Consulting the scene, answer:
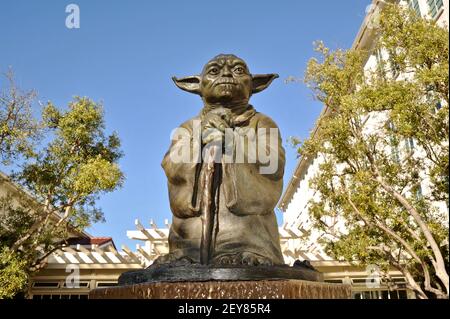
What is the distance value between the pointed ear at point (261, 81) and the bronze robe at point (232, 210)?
39.0 inches

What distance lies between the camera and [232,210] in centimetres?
425

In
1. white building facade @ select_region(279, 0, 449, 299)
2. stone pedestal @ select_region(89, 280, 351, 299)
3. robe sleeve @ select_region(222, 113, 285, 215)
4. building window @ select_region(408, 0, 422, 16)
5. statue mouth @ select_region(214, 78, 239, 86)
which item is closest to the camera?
stone pedestal @ select_region(89, 280, 351, 299)

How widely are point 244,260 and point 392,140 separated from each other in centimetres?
1116

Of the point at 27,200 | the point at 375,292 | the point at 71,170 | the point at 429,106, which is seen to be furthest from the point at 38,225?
the point at 375,292

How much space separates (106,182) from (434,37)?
11.3m

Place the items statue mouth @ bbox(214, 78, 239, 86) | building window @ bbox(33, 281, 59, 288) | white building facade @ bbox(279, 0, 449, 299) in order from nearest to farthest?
statue mouth @ bbox(214, 78, 239, 86)
white building facade @ bbox(279, 0, 449, 299)
building window @ bbox(33, 281, 59, 288)

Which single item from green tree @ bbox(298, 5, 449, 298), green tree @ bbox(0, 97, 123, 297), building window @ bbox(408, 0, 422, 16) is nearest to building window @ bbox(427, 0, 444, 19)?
building window @ bbox(408, 0, 422, 16)

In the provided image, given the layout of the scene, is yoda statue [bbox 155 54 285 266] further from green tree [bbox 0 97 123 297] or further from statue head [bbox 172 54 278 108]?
green tree [bbox 0 97 123 297]

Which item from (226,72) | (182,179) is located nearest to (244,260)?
(182,179)

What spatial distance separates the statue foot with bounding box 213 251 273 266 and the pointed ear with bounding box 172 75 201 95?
222cm

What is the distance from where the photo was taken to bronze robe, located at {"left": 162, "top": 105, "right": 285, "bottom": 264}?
4.12 meters

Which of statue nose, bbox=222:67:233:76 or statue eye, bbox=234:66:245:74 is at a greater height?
statue eye, bbox=234:66:245:74

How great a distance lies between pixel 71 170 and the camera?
16406mm
